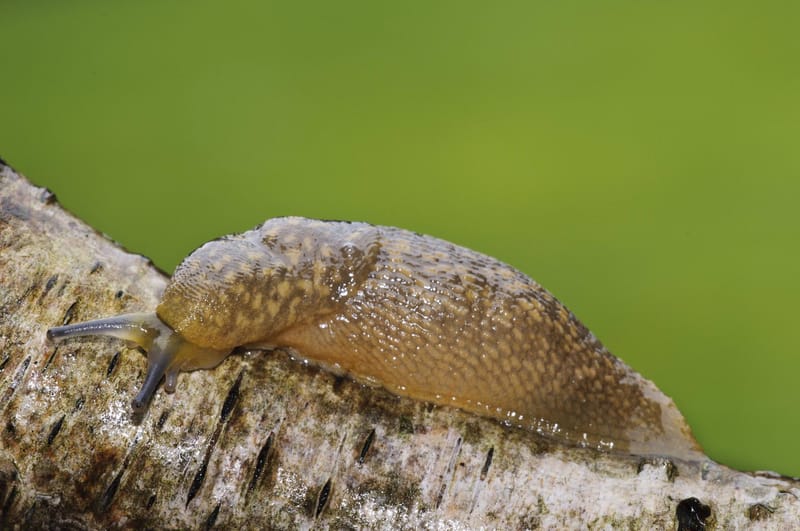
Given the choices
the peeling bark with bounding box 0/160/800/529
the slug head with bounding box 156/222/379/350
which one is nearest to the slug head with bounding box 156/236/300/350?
the slug head with bounding box 156/222/379/350

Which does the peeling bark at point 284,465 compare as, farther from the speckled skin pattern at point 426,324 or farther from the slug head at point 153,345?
the speckled skin pattern at point 426,324

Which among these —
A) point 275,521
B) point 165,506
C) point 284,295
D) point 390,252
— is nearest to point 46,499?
point 165,506

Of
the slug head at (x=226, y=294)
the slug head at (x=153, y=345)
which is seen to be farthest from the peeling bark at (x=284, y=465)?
the slug head at (x=226, y=294)

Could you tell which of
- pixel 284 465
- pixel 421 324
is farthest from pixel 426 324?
pixel 284 465

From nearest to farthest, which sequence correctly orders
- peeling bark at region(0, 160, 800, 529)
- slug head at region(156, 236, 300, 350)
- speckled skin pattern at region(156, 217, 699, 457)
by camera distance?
peeling bark at region(0, 160, 800, 529), slug head at region(156, 236, 300, 350), speckled skin pattern at region(156, 217, 699, 457)

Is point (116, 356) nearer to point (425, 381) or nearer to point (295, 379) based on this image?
point (295, 379)

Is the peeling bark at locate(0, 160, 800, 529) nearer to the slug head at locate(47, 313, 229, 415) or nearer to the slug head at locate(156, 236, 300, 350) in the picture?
the slug head at locate(47, 313, 229, 415)
